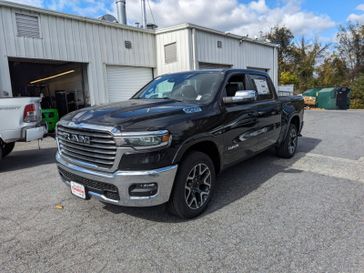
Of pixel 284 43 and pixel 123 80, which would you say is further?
pixel 284 43

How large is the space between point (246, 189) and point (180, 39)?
10631 mm

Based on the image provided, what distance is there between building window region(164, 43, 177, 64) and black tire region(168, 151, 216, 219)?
1080cm

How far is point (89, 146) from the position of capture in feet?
10.0

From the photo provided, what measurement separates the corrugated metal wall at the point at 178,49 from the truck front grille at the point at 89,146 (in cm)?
1073

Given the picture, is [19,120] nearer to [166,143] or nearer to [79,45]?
[166,143]

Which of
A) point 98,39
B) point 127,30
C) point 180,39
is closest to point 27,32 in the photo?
point 98,39

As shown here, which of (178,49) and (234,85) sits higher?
Answer: (178,49)

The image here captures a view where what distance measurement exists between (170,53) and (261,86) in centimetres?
926

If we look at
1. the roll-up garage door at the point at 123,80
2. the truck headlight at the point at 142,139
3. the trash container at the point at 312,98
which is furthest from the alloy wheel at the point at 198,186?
the trash container at the point at 312,98

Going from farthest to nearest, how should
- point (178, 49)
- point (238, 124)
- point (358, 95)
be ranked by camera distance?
1. point (358, 95)
2. point (178, 49)
3. point (238, 124)

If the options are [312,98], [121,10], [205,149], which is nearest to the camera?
[205,149]

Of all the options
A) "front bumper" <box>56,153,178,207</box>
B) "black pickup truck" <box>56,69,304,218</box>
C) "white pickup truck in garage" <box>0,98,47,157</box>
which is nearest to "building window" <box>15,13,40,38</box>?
"white pickup truck in garage" <box>0,98,47,157</box>

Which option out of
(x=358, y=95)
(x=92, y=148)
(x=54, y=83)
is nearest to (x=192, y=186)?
(x=92, y=148)

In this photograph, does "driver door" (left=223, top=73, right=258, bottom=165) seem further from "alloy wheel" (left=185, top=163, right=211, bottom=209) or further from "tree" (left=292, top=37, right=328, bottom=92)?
"tree" (left=292, top=37, right=328, bottom=92)
